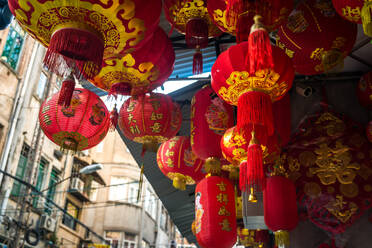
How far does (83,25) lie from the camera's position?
7.39ft

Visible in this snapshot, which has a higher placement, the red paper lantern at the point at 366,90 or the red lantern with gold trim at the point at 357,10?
the red paper lantern at the point at 366,90

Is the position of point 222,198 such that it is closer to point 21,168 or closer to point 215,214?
point 215,214

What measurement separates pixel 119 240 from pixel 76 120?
1754 cm

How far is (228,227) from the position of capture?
386cm

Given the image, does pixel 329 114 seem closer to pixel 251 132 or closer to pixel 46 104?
pixel 251 132

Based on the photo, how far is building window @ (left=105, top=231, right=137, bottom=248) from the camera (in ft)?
64.1

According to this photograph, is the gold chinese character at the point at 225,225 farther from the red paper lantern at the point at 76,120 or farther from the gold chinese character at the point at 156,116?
the red paper lantern at the point at 76,120

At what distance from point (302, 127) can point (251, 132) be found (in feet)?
7.22

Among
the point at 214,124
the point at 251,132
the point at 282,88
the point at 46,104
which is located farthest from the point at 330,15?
the point at 46,104

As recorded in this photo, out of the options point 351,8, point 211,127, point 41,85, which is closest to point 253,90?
point 351,8

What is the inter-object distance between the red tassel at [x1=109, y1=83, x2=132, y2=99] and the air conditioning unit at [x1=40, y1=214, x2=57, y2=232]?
38.9 feet

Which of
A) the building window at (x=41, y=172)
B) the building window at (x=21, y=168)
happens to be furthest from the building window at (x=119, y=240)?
the building window at (x=21, y=168)

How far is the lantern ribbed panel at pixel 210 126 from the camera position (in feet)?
12.8

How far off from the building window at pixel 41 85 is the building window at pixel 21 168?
7.50 ft
